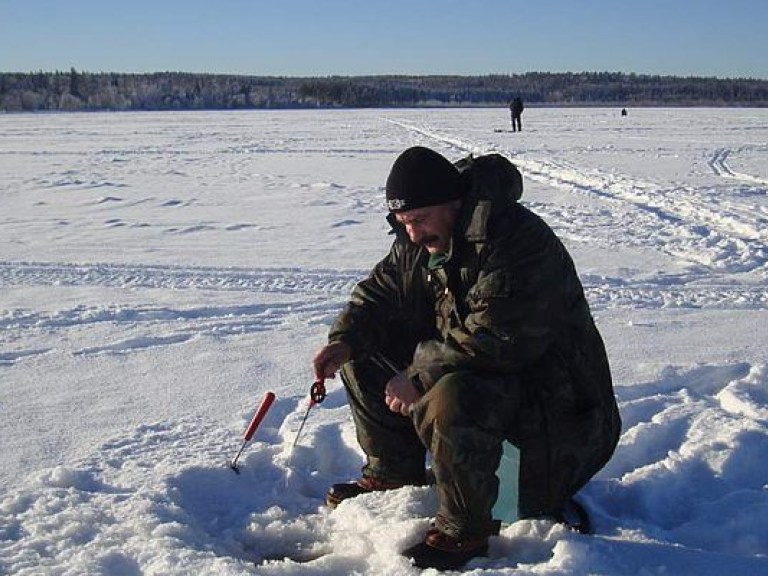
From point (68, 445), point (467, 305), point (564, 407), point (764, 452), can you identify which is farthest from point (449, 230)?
point (68, 445)

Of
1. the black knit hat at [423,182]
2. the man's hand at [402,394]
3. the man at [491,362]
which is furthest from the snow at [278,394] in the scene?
the black knit hat at [423,182]

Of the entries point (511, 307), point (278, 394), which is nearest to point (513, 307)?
point (511, 307)

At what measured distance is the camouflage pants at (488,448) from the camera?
7.88ft

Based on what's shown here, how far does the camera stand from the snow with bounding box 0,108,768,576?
2635 mm

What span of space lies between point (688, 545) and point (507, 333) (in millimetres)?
905

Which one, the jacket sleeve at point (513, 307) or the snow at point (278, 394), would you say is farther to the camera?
the snow at point (278, 394)

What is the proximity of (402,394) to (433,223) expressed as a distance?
53 cm

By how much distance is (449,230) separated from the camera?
2.64 meters

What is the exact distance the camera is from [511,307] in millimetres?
2389

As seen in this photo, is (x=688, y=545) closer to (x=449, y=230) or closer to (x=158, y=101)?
(x=449, y=230)

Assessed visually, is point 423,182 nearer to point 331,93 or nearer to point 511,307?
point 511,307

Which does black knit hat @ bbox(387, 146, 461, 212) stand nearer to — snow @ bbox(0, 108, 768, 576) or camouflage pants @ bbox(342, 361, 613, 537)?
camouflage pants @ bbox(342, 361, 613, 537)

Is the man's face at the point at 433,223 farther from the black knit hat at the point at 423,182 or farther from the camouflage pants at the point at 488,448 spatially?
the camouflage pants at the point at 488,448

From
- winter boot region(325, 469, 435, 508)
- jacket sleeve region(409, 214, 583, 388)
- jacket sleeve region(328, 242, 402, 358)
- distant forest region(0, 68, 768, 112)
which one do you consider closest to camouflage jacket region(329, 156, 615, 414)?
jacket sleeve region(409, 214, 583, 388)
